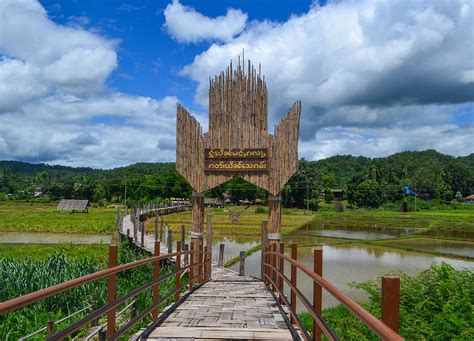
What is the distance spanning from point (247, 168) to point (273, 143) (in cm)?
89

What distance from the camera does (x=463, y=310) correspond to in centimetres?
706

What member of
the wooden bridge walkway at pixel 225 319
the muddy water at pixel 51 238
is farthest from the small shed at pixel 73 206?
the wooden bridge walkway at pixel 225 319

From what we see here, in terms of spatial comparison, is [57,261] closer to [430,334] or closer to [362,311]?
[430,334]

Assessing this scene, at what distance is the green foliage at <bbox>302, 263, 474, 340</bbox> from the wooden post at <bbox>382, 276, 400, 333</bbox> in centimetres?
500

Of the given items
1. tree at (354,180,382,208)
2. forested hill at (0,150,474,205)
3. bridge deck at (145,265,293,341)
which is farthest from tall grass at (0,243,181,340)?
tree at (354,180,382,208)

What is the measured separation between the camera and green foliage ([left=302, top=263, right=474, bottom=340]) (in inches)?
253

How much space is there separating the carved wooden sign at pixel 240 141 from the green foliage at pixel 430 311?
135 inches

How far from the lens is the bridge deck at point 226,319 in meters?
4.06

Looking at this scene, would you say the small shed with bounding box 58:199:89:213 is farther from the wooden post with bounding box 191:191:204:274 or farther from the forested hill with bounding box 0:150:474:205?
the wooden post with bounding box 191:191:204:274

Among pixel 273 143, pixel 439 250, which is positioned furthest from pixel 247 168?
pixel 439 250

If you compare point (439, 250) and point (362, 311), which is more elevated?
point (362, 311)

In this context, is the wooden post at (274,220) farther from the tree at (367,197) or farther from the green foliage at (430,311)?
the tree at (367,197)

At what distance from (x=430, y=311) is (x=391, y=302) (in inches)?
276

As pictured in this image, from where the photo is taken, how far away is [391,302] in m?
1.80
